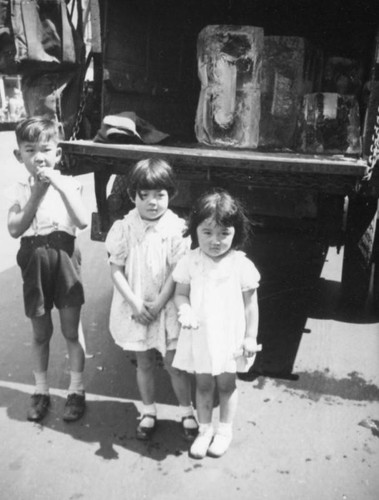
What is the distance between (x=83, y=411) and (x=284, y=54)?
8.91ft

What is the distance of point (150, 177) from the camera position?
7.26ft

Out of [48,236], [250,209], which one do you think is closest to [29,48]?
[48,236]

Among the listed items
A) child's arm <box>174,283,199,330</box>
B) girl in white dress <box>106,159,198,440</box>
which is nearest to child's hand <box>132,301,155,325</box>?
girl in white dress <box>106,159,198,440</box>

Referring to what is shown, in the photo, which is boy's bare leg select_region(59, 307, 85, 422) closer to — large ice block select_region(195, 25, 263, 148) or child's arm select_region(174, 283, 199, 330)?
child's arm select_region(174, 283, 199, 330)

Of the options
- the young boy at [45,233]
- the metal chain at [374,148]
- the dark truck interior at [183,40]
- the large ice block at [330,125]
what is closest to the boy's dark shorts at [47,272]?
the young boy at [45,233]

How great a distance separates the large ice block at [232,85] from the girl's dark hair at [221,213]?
122 centimetres

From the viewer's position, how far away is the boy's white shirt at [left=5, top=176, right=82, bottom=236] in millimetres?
2424

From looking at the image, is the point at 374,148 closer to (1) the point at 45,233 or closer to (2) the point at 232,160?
(2) the point at 232,160

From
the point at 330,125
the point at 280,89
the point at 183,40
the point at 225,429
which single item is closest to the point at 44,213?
the point at 225,429

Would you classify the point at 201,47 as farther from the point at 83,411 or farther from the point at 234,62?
the point at 83,411

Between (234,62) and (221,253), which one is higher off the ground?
(234,62)

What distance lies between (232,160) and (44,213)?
3.16ft

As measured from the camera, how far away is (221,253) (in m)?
2.20

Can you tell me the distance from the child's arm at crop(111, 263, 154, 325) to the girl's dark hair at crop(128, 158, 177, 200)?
0.41 meters
